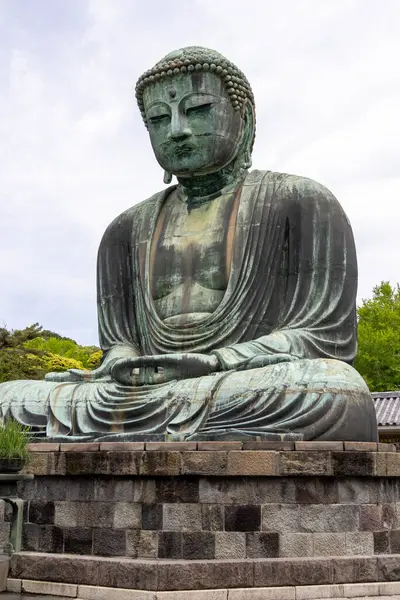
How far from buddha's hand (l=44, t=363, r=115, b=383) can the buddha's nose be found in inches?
101

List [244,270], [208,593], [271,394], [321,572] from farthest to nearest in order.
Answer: [244,270] → [271,394] → [321,572] → [208,593]

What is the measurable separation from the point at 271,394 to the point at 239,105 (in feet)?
12.0

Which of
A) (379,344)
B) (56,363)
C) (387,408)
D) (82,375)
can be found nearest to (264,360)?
(82,375)

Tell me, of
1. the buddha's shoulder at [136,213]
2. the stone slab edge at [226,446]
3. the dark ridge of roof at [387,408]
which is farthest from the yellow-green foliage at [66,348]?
the stone slab edge at [226,446]

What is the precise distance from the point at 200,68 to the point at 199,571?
534 cm

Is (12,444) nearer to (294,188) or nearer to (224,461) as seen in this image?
(224,461)

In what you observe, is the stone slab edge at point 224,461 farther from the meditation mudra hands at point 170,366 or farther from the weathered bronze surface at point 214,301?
the meditation mudra hands at point 170,366

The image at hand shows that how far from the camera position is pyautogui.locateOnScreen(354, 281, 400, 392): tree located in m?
25.0

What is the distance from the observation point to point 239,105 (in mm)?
8930

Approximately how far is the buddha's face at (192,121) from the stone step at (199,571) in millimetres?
4464

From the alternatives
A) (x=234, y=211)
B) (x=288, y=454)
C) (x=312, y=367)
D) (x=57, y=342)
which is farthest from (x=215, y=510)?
(x=57, y=342)

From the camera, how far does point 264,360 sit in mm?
7340

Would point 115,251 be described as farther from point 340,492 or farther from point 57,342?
point 57,342

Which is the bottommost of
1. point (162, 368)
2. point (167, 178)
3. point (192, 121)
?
point (162, 368)
